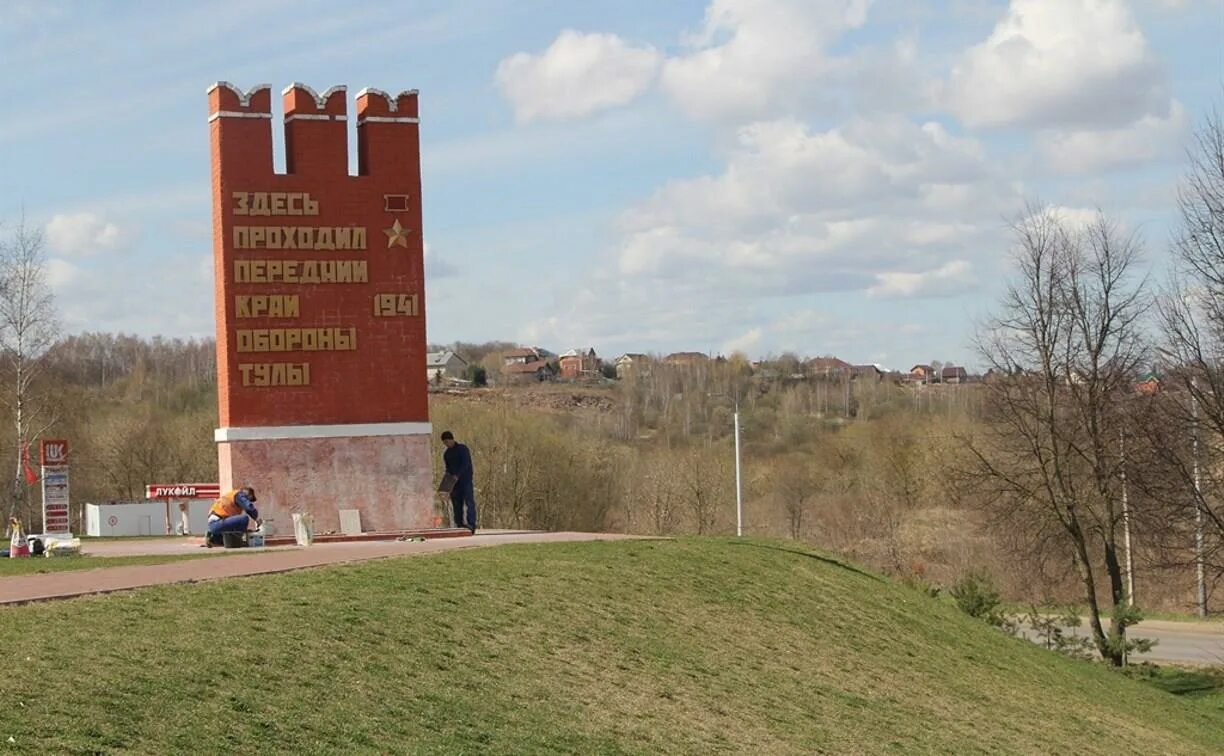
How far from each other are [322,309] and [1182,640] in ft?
93.7

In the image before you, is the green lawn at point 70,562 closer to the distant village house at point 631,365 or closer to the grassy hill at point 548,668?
the grassy hill at point 548,668

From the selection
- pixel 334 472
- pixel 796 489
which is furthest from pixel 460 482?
pixel 796 489

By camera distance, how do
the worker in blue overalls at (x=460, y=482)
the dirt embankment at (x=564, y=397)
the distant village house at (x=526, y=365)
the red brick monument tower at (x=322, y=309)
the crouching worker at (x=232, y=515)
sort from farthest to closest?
the distant village house at (x=526, y=365)
the dirt embankment at (x=564, y=397)
the worker in blue overalls at (x=460, y=482)
the red brick monument tower at (x=322, y=309)
the crouching worker at (x=232, y=515)

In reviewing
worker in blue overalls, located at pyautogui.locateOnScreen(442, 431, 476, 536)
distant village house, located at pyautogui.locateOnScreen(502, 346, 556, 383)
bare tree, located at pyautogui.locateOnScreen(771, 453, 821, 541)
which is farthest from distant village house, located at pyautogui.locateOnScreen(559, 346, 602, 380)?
worker in blue overalls, located at pyautogui.locateOnScreen(442, 431, 476, 536)

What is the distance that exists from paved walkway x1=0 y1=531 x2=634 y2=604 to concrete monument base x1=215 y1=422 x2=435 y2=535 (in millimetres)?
1166

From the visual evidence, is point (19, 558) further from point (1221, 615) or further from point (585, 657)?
point (1221, 615)

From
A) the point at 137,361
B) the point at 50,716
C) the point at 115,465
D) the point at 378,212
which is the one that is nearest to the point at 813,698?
the point at 50,716

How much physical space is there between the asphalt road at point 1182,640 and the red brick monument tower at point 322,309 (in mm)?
17323

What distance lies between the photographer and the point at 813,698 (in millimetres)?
15734

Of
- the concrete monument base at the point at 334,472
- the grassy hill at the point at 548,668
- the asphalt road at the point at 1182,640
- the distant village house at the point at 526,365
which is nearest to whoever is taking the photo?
the grassy hill at the point at 548,668

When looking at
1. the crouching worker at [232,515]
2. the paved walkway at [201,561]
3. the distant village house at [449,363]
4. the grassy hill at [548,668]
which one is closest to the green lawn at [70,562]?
the paved walkway at [201,561]

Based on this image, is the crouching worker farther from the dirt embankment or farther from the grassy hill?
the dirt embankment

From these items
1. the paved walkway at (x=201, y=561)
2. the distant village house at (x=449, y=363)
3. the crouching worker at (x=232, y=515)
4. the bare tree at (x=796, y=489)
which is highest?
the distant village house at (x=449, y=363)

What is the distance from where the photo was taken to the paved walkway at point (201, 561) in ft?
47.8
